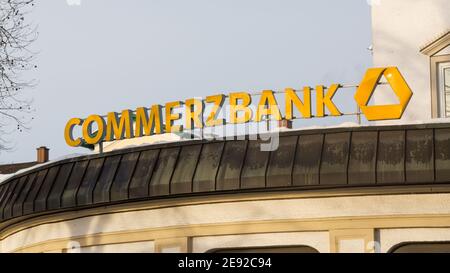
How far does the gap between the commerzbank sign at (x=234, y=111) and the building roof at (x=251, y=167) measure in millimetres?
1532

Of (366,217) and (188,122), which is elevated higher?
(188,122)

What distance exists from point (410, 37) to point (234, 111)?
5829mm

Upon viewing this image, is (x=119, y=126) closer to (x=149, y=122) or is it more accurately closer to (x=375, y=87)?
(x=149, y=122)

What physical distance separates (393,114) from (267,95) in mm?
3833

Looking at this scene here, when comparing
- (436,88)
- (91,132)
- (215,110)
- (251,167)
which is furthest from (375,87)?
(91,132)

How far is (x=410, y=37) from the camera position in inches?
1217

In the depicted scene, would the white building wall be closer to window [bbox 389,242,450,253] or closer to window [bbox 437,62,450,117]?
window [bbox 437,62,450,117]

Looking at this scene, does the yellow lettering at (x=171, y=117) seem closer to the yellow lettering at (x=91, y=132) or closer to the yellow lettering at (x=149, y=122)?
the yellow lettering at (x=149, y=122)

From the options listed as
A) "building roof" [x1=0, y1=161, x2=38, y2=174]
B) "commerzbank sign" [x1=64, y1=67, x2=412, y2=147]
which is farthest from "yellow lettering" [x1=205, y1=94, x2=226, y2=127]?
"building roof" [x1=0, y1=161, x2=38, y2=174]

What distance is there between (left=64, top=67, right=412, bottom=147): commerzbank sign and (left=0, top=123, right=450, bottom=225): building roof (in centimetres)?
153
